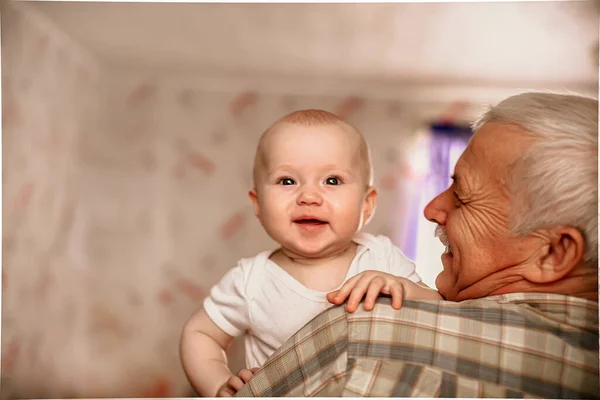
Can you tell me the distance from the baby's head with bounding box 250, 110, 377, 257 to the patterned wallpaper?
0.08 m

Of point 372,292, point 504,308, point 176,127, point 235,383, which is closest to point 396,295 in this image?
point 372,292

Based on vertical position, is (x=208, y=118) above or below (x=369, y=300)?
above

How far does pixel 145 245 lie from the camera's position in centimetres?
142

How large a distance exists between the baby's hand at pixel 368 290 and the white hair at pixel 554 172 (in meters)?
0.22

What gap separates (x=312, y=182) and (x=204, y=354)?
1.37 feet

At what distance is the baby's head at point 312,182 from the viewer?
1.18 metres

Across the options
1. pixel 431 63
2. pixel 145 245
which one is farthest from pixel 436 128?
pixel 145 245

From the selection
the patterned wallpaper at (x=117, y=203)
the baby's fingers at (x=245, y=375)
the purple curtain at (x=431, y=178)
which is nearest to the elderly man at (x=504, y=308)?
the baby's fingers at (x=245, y=375)

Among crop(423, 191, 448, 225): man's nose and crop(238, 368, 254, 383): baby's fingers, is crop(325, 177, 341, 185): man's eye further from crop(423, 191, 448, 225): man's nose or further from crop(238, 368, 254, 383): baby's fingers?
crop(238, 368, 254, 383): baby's fingers

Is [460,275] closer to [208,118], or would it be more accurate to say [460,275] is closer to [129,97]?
[208,118]

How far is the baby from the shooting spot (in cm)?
119

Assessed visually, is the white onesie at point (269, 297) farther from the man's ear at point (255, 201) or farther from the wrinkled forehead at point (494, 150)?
the wrinkled forehead at point (494, 150)

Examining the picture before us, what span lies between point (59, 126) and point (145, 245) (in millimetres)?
340

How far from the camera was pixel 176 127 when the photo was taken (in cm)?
143
